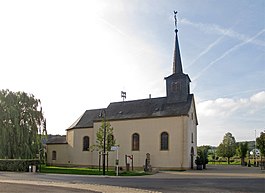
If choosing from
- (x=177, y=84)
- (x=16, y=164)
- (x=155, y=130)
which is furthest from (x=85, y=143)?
(x=16, y=164)

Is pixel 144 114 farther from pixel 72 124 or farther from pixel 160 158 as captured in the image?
pixel 72 124

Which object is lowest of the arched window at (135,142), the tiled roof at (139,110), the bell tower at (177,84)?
the arched window at (135,142)

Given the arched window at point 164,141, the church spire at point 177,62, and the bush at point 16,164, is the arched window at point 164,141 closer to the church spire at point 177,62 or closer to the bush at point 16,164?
the church spire at point 177,62

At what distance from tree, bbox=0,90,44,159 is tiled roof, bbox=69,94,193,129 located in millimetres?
10990

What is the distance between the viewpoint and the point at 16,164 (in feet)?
100

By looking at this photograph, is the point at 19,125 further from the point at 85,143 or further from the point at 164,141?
the point at 164,141

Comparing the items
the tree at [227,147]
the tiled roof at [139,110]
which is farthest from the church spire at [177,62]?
the tree at [227,147]

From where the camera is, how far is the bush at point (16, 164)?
30391 mm

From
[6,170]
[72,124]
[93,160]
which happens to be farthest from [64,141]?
[6,170]

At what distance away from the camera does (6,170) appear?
101ft

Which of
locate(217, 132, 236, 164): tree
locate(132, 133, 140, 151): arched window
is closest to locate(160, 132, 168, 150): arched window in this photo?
locate(132, 133, 140, 151): arched window

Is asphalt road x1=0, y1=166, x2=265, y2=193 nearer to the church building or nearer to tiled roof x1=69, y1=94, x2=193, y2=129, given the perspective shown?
the church building

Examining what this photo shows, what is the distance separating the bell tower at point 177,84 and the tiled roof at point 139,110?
693mm

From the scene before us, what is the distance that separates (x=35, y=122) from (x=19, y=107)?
7.65ft
